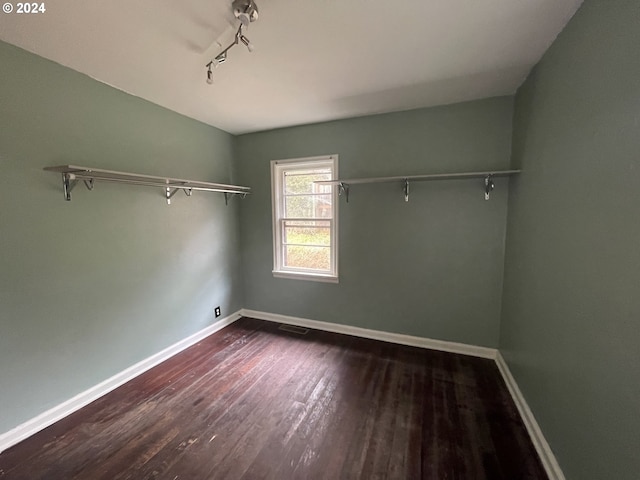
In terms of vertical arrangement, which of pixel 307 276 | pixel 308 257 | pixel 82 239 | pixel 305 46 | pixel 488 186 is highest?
pixel 305 46

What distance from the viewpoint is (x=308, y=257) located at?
343cm

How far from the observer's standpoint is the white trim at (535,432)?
144 centimetres

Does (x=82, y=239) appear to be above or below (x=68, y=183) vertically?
below

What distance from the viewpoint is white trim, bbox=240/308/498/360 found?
2680 millimetres

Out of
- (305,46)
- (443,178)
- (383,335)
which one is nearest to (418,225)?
(443,178)

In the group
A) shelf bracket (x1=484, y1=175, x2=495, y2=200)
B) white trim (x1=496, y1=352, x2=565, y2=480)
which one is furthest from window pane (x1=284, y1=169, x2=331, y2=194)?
white trim (x1=496, y1=352, x2=565, y2=480)

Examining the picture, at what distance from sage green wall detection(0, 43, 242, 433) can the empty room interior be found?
0.01 meters

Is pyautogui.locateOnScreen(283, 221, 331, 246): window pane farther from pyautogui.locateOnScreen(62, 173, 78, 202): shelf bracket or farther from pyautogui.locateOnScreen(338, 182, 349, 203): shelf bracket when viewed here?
pyautogui.locateOnScreen(62, 173, 78, 202): shelf bracket

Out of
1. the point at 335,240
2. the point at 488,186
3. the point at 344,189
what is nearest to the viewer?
the point at 488,186

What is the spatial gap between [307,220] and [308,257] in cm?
48

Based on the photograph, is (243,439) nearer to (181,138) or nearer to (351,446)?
(351,446)

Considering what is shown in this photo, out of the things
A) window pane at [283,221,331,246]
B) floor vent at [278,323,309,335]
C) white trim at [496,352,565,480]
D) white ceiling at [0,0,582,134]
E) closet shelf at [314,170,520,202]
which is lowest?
floor vent at [278,323,309,335]

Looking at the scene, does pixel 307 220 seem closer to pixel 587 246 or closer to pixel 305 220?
pixel 305 220

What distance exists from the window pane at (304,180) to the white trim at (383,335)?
5.38 feet
